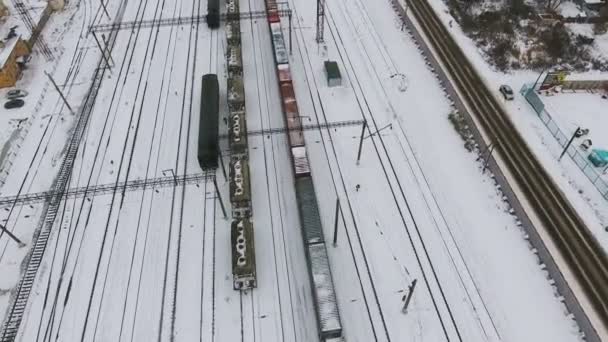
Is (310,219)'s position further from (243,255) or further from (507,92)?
(507,92)

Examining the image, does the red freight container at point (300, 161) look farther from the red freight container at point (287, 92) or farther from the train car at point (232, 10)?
the train car at point (232, 10)

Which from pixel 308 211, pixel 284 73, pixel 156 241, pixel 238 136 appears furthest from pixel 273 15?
pixel 156 241

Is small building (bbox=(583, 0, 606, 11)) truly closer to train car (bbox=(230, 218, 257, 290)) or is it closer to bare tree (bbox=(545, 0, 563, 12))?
bare tree (bbox=(545, 0, 563, 12))

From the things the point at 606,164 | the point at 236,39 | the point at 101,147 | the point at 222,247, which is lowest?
the point at 222,247

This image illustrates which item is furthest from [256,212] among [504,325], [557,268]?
[557,268]

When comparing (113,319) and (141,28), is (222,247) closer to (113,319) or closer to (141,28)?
(113,319)

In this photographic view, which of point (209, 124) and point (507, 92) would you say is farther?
point (507, 92)
